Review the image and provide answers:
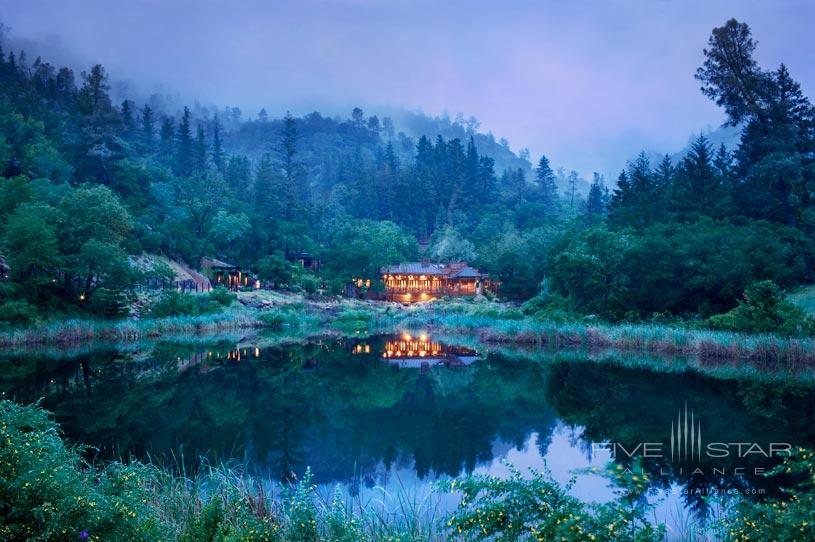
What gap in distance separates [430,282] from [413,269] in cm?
177

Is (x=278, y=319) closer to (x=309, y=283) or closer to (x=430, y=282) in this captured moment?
(x=309, y=283)

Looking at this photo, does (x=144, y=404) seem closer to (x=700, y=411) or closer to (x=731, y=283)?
(x=700, y=411)

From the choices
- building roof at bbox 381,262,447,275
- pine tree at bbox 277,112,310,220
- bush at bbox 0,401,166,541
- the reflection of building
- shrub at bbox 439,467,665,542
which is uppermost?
pine tree at bbox 277,112,310,220

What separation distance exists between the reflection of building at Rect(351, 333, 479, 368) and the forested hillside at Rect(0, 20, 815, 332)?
21.6ft

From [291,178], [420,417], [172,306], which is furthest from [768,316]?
[291,178]

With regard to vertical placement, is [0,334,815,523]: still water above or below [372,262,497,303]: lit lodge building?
below

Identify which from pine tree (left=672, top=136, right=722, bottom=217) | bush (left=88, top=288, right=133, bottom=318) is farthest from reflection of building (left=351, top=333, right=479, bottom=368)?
pine tree (left=672, top=136, right=722, bottom=217)

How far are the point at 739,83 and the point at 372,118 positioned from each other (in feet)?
363

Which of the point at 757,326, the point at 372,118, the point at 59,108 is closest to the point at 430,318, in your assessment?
the point at 757,326

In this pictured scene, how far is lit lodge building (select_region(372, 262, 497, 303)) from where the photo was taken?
4716cm

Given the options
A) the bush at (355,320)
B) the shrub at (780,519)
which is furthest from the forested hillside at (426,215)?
the shrub at (780,519)

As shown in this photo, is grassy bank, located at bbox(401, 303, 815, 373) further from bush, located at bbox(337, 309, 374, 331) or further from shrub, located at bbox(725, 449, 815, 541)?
shrub, located at bbox(725, 449, 815, 541)

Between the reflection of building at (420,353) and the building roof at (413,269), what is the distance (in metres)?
18.1

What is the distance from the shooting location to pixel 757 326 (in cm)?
1900
